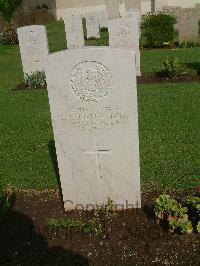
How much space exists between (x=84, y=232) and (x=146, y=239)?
0.62 meters

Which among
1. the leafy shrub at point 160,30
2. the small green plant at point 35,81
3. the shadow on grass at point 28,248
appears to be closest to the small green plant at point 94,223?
the shadow on grass at point 28,248

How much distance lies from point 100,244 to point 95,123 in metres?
1.17

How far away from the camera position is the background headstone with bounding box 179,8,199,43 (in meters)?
15.6

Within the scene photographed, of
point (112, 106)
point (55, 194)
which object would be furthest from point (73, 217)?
point (112, 106)

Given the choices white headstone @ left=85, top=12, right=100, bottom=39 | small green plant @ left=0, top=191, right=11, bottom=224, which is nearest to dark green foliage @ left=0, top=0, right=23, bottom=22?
white headstone @ left=85, top=12, right=100, bottom=39

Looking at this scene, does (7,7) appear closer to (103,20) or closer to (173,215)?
(103,20)

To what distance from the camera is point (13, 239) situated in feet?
12.7

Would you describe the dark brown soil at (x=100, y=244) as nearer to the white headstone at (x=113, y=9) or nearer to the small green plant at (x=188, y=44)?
the small green plant at (x=188, y=44)

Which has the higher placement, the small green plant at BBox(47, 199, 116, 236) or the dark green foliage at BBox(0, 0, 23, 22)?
the dark green foliage at BBox(0, 0, 23, 22)

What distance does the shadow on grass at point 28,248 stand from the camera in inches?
139

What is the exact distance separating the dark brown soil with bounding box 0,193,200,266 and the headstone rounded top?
132 cm

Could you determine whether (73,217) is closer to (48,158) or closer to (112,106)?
(112,106)

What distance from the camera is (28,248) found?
372 centimetres

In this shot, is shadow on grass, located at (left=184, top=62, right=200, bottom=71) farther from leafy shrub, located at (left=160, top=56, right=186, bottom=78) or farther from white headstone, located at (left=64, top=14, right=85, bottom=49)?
white headstone, located at (left=64, top=14, right=85, bottom=49)
